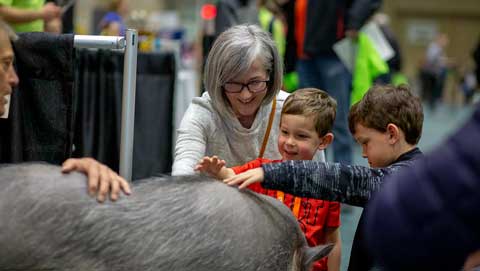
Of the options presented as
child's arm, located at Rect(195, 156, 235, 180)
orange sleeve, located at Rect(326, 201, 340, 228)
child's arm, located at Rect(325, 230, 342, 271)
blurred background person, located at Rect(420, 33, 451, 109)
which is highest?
child's arm, located at Rect(195, 156, 235, 180)

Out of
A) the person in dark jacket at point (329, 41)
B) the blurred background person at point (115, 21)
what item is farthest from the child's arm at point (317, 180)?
the blurred background person at point (115, 21)

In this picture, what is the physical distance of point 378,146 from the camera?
6.75ft

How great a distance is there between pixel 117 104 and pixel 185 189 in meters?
2.14

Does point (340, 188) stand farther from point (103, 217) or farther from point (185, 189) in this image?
point (103, 217)

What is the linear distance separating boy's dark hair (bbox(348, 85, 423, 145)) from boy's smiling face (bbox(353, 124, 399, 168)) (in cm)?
2

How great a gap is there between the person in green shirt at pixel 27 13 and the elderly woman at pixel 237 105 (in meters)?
1.24

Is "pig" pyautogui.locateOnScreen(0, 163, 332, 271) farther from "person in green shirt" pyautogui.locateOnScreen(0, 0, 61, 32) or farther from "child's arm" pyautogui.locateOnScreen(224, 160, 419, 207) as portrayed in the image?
"person in green shirt" pyautogui.locateOnScreen(0, 0, 61, 32)

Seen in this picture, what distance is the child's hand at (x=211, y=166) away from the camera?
74.0 inches

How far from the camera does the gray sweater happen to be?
7.89 ft

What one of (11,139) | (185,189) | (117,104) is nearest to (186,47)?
(117,104)

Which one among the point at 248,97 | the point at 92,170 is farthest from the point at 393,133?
the point at 92,170

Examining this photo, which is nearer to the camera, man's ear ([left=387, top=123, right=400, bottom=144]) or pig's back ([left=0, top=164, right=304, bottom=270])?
pig's back ([left=0, top=164, right=304, bottom=270])

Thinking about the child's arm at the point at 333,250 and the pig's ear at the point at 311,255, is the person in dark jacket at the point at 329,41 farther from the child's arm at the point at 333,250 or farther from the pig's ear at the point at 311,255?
the pig's ear at the point at 311,255

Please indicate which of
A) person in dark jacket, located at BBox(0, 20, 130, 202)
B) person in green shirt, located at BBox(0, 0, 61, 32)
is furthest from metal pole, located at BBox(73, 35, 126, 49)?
person in green shirt, located at BBox(0, 0, 61, 32)
